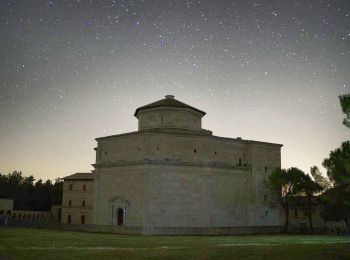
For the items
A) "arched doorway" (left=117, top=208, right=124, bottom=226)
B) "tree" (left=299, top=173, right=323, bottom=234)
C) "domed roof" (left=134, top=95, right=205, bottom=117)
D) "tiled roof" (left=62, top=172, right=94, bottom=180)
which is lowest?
"arched doorway" (left=117, top=208, right=124, bottom=226)

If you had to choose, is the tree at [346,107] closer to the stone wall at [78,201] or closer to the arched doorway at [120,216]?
the arched doorway at [120,216]

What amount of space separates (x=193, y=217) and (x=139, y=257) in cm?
2273

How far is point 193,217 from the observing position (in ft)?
125

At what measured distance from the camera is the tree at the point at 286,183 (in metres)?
41.6

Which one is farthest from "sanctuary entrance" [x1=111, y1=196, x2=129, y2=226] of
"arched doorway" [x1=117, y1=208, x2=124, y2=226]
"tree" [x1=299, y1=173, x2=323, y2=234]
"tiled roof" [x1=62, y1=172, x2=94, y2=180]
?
"tiled roof" [x1=62, y1=172, x2=94, y2=180]

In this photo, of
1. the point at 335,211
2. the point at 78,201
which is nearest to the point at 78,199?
the point at 78,201

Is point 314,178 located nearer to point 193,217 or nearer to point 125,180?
point 193,217

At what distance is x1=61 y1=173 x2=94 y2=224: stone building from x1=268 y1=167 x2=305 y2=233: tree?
2805 centimetres

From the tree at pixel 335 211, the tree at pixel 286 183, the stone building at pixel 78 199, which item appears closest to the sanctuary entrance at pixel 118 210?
the tree at pixel 286 183

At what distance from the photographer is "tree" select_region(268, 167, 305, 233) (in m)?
41.6

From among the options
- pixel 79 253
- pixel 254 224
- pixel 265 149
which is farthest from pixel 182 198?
pixel 79 253

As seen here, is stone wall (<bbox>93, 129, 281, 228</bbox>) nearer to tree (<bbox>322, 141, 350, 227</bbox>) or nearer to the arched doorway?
the arched doorway

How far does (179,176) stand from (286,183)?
1142 cm

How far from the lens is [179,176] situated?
3859cm
